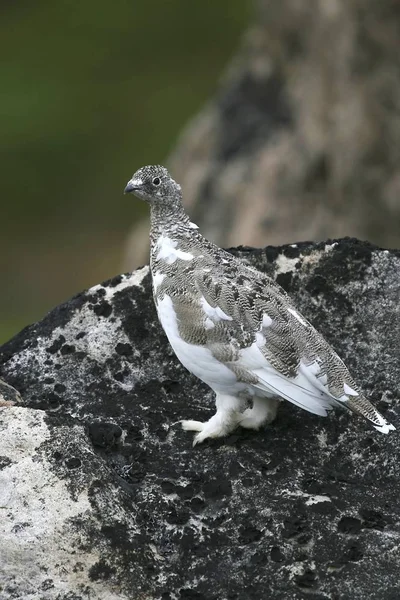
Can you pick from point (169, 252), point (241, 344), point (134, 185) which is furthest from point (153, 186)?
point (241, 344)

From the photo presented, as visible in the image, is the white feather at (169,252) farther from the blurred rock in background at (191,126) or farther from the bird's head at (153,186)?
the blurred rock in background at (191,126)

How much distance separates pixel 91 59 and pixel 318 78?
13046 mm

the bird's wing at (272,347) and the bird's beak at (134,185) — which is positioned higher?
the bird's beak at (134,185)

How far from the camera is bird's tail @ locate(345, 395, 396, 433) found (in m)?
4.78

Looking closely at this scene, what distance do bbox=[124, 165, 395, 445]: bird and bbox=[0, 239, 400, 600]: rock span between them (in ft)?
0.48

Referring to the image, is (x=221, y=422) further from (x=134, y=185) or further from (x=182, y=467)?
(x=134, y=185)

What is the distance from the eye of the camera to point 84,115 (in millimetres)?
22078

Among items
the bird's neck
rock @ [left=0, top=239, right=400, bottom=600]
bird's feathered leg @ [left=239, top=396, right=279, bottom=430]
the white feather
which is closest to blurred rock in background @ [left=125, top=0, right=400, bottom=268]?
rock @ [left=0, top=239, right=400, bottom=600]

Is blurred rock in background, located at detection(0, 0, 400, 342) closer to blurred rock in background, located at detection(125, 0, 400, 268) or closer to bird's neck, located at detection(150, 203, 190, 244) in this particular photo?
blurred rock in background, located at detection(125, 0, 400, 268)

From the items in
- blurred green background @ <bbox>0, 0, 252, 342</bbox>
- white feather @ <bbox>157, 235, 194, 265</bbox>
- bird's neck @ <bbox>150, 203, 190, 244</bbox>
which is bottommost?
white feather @ <bbox>157, 235, 194, 265</bbox>

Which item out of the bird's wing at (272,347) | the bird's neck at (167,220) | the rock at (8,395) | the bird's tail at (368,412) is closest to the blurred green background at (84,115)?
the bird's neck at (167,220)

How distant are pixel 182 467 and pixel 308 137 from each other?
6.64 metres

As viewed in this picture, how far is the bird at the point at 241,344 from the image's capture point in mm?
4820

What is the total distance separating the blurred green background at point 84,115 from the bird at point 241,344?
11.5 metres
